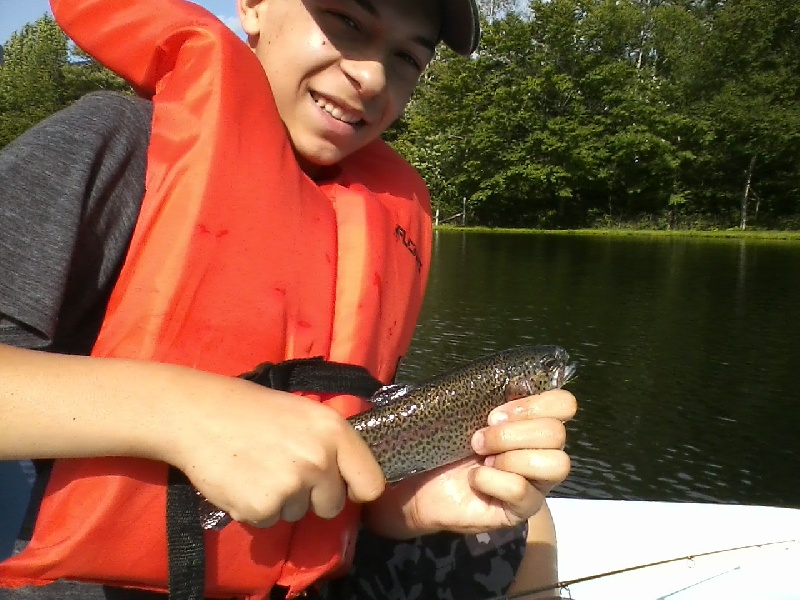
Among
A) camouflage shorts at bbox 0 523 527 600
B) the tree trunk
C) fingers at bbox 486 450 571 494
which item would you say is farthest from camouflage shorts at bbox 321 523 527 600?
the tree trunk

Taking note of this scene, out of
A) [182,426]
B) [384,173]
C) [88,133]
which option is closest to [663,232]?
[384,173]

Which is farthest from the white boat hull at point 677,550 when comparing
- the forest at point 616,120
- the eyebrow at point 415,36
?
the forest at point 616,120

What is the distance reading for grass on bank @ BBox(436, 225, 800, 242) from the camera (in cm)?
3906

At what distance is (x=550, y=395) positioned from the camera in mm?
2355

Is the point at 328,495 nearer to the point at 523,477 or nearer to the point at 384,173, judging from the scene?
the point at 523,477

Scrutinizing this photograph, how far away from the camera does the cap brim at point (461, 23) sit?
8.61 feet

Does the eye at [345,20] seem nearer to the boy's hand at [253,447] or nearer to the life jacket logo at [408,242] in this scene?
the life jacket logo at [408,242]

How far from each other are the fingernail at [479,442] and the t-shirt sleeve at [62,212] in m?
1.25

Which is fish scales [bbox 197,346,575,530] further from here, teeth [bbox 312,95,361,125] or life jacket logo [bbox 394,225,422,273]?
teeth [bbox 312,95,361,125]

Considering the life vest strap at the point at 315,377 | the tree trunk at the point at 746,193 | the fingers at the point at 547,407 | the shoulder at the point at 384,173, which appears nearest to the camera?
the life vest strap at the point at 315,377

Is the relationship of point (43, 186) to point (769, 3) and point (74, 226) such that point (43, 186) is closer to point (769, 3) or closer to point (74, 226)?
point (74, 226)

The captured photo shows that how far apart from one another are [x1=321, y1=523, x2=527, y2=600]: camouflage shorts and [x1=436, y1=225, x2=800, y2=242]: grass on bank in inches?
1563

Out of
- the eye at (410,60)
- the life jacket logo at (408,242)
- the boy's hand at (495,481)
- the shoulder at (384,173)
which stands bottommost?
the boy's hand at (495,481)

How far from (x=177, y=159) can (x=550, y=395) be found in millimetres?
1356
